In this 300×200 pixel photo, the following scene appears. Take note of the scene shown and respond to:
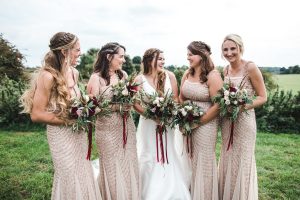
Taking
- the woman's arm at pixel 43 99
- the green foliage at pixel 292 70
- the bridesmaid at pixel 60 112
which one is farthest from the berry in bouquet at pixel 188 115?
the green foliage at pixel 292 70

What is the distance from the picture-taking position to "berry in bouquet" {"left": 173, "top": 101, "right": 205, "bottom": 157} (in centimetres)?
588

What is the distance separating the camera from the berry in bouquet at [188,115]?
5.88 metres

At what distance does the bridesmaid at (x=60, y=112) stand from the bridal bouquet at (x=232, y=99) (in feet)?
7.50

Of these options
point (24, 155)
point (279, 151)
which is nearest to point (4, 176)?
point (24, 155)

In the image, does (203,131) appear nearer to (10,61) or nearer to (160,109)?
(160,109)

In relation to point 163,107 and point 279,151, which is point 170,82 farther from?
point 279,151

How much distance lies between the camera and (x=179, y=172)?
6.52 m

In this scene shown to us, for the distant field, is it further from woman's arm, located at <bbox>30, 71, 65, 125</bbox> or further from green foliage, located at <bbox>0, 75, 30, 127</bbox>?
woman's arm, located at <bbox>30, 71, 65, 125</bbox>

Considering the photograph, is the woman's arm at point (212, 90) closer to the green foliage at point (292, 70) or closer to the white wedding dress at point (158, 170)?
the white wedding dress at point (158, 170)

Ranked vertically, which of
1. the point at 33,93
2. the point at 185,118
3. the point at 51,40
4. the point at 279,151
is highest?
the point at 51,40

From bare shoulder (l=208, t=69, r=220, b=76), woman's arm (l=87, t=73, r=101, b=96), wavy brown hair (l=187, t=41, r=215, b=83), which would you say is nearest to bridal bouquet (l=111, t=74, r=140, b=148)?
woman's arm (l=87, t=73, r=101, b=96)

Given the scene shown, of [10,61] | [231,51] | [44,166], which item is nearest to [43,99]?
[231,51]

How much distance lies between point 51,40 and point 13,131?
30.7ft

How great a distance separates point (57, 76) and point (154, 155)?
2632 mm
